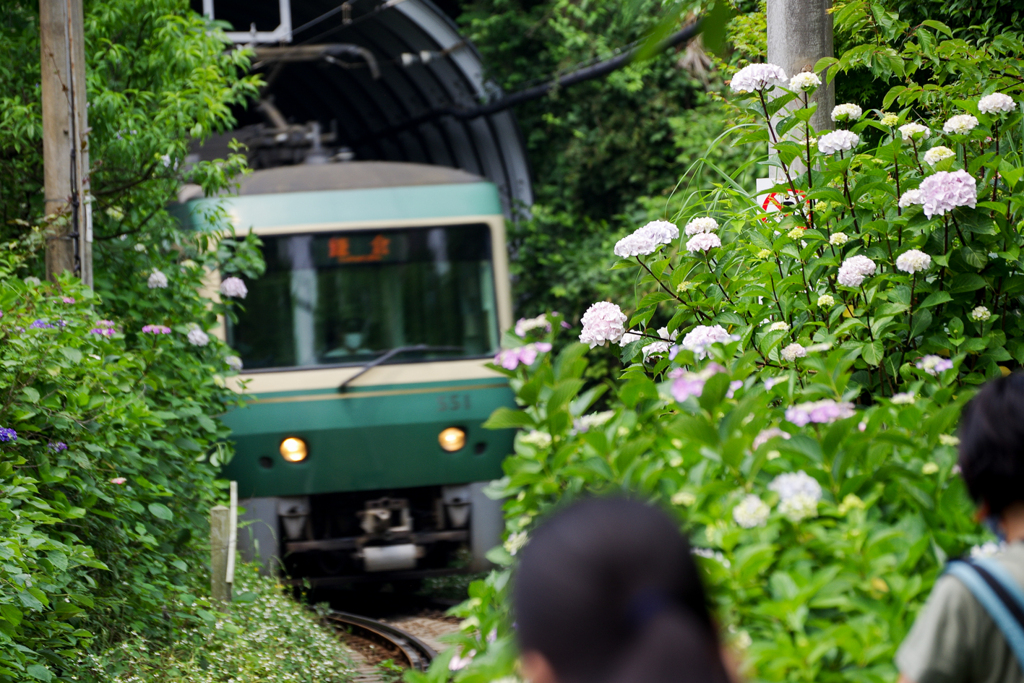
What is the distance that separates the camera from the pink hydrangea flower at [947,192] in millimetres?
2695

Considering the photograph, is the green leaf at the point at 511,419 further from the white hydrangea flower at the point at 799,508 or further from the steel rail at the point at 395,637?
the steel rail at the point at 395,637

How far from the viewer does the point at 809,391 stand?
7.01 ft

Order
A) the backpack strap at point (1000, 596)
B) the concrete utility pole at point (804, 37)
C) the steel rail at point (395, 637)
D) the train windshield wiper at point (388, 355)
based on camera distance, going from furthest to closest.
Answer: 1. the train windshield wiper at point (388, 355)
2. the steel rail at point (395, 637)
3. the concrete utility pole at point (804, 37)
4. the backpack strap at point (1000, 596)

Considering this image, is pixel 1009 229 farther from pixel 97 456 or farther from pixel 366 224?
pixel 366 224

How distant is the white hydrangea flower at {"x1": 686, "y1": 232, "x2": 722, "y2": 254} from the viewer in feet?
10.1

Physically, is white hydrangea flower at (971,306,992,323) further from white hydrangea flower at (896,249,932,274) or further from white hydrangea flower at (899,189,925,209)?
white hydrangea flower at (899,189,925,209)

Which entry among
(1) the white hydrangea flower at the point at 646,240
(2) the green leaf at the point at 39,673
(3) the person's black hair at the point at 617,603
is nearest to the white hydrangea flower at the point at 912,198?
(1) the white hydrangea flower at the point at 646,240

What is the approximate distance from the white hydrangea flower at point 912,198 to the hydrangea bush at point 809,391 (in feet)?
0.09

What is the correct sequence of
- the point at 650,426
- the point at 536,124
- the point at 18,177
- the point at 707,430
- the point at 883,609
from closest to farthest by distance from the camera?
the point at 883,609 → the point at 707,430 → the point at 650,426 → the point at 18,177 → the point at 536,124

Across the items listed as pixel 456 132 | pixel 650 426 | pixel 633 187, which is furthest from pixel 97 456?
pixel 456 132

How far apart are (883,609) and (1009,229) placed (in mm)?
1631

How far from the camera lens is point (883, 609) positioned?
1.64m

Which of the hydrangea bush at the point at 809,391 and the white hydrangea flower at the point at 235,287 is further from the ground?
the white hydrangea flower at the point at 235,287

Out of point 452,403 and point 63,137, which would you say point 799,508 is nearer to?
point 63,137
